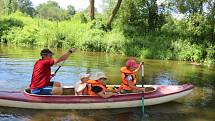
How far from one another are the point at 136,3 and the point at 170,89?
1907 cm

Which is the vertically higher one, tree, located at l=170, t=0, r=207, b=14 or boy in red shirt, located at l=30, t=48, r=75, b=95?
tree, located at l=170, t=0, r=207, b=14

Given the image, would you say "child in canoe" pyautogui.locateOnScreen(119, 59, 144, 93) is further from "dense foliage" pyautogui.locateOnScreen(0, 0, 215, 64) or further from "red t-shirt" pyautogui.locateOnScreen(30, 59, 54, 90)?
"dense foliage" pyautogui.locateOnScreen(0, 0, 215, 64)

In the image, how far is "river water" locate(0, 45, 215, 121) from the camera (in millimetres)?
9211

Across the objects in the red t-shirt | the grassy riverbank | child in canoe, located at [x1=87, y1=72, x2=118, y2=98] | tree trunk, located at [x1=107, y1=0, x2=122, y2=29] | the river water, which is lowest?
the river water

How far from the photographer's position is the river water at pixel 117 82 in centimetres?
921

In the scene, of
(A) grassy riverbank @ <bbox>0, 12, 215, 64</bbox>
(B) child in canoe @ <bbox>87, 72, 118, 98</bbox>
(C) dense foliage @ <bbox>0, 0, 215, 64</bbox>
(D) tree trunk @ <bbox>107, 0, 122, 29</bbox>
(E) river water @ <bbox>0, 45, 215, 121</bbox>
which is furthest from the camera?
(D) tree trunk @ <bbox>107, 0, 122, 29</bbox>

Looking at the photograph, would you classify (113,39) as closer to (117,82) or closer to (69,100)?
(117,82)

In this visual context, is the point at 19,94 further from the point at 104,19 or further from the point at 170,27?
the point at 104,19

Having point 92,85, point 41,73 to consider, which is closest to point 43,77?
point 41,73

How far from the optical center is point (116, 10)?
98.0 ft

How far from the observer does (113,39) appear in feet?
88.3

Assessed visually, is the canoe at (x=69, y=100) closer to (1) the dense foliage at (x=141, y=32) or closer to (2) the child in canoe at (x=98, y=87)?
(2) the child in canoe at (x=98, y=87)

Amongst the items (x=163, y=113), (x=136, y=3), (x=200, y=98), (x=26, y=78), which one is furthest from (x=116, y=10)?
(x=163, y=113)

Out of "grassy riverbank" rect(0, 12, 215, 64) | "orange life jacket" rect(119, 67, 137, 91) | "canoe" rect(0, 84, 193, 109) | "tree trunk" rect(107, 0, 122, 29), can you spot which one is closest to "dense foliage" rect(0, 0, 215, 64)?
"grassy riverbank" rect(0, 12, 215, 64)
